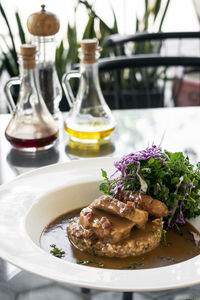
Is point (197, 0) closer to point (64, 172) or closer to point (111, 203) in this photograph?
point (64, 172)

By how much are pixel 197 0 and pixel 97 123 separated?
91.0 inches

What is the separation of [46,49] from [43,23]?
94mm

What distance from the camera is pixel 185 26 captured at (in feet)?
16.2

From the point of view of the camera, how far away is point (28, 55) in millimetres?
1356

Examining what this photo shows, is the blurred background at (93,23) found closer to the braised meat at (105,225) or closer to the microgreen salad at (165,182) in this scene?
the microgreen salad at (165,182)

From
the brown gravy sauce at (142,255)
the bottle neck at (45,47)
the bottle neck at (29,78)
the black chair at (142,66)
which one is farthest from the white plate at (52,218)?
the black chair at (142,66)

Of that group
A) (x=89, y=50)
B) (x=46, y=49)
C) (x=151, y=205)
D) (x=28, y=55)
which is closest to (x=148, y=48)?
(x=46, y=49)

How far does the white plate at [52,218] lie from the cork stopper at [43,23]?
1.52 ft

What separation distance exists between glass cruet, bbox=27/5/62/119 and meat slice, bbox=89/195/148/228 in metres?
0.66

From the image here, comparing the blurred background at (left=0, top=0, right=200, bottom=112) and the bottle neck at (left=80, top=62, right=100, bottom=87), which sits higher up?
the bottle neck at (left=80, top=62, right=100, bottom=87)

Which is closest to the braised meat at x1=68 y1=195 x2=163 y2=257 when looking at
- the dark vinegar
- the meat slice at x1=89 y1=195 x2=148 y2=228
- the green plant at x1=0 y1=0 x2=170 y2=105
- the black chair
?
the meat slice at x1=89 y1=195 x2=148 y2=228

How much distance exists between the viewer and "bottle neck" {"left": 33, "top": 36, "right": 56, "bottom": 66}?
159cm

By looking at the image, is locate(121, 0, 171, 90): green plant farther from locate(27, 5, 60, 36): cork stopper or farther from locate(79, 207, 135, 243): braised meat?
locate(79, 207, 135, 243): braised meat

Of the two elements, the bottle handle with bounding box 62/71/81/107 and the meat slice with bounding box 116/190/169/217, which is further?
the bottle handle with bounding box 62/71/81/107
